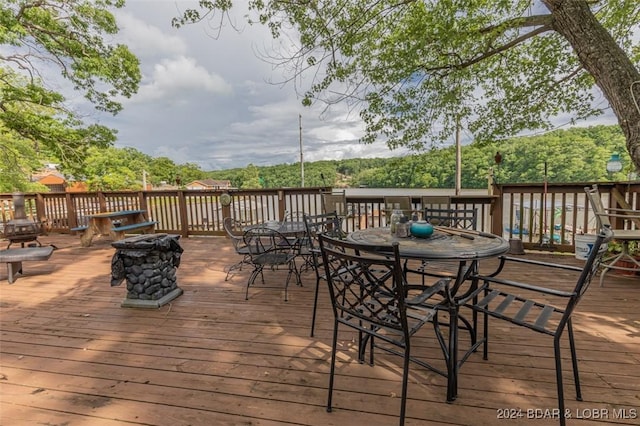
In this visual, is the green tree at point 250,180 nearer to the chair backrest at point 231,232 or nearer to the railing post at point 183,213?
the railing post at point 183,213

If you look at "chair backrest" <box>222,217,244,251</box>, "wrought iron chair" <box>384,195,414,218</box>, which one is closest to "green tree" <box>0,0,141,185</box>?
"chair backrest" <box>222,217,244,251</box>

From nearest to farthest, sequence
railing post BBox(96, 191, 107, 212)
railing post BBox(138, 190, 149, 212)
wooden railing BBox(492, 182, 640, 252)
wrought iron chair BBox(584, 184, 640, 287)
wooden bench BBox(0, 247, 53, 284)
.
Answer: wrought iron chair BBox(584, 184, 640, 287), wooden bench BBox(0, 247, 53, 284), wooden railing BBox(492, 182, 640, 252), railing post BBox(138, 190, 149, 212), railing post BBox(96, 191, 107, 212)

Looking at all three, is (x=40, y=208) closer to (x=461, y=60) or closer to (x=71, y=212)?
(x=71, y=212)

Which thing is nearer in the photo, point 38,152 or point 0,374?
point 0,374

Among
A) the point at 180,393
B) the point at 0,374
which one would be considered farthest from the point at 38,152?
the point at 180,393

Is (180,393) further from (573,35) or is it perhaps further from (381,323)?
(573,35)

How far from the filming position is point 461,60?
4691 millimetres

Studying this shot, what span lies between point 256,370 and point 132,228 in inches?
203

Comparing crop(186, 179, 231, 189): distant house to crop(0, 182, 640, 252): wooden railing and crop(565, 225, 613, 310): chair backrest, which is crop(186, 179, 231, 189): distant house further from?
crop(565, 225, 613, 310): chair backrest

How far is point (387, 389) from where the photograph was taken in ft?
5.36

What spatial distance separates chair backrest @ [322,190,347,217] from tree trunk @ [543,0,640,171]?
3.53 m

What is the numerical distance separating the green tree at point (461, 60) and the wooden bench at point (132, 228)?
3.79 m

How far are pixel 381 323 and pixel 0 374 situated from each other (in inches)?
96.7

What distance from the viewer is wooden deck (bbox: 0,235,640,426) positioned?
58.2 inches
